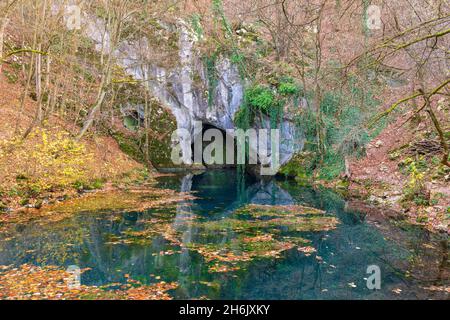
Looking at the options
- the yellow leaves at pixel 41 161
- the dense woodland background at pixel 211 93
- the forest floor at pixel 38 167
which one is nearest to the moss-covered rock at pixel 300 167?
the dense woodland background at pixel 211 93

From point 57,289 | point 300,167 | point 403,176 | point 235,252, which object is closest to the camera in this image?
point 57,289

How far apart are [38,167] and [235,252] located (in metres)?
7.59

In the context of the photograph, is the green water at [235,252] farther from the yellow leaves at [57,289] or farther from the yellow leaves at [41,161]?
the yellow leaves at [41,161]

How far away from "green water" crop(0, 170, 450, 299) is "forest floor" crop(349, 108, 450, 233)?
3.39 feet

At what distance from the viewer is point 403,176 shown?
1368 centimetres

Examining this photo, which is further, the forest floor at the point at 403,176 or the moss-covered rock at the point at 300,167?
the moss-covered rock at the point at 300,167

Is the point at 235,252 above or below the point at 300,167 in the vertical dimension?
below

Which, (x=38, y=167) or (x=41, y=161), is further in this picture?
(x=38, y=167)

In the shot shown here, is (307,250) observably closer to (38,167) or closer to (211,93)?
(38,167)

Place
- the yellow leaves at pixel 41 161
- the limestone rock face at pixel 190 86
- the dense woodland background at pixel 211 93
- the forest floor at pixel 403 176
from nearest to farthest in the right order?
the forest floor at pixel 403 176, the yellow leaves at pixel 41 161, the dense woodland background at pixel 211 93, the limestone rock face at pixel 190 86

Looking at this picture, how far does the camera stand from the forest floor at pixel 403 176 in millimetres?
10211

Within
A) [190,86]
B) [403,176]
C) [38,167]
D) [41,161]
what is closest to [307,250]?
[403,176]

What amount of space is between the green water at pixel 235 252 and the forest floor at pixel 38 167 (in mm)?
1903

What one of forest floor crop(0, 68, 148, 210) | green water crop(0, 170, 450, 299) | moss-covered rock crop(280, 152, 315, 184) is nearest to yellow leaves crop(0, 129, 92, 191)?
forest floor crop(0, 68, 148, 210)
